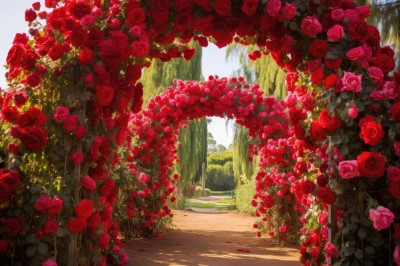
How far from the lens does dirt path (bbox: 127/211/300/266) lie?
5145 millimetres

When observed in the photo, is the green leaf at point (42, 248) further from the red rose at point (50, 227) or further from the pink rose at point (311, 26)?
the pink rose at point (311, 26)

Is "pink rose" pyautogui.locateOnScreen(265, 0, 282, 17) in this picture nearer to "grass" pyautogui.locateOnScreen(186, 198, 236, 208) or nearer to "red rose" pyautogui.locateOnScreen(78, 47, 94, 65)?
"red rose" pyautogui.locateOnScreen(78, 47, 94, 65)

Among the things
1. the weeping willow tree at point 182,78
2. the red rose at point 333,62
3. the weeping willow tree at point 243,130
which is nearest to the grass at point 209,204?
the weeping willow tree at point 182,78

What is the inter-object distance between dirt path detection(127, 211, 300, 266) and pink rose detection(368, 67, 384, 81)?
9.95ft

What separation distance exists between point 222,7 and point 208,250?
13.5 ft

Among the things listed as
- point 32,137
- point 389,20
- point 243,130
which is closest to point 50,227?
point 32,137

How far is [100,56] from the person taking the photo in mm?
2652

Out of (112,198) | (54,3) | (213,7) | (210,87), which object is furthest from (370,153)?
(210,87)

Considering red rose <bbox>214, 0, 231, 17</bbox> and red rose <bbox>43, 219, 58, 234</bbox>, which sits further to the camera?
red rose <bbox>214, 0, 231, 17</bbox>

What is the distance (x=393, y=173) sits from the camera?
2.54 m

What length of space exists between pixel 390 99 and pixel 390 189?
647 millimetres

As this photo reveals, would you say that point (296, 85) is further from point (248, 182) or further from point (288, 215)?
point (248, 182)

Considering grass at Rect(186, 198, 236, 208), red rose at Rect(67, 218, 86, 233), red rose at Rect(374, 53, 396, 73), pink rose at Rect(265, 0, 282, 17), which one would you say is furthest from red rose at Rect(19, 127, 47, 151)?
grass at Rect(186, 198, 236, 208)

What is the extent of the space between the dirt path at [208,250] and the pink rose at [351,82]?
2998 mm
